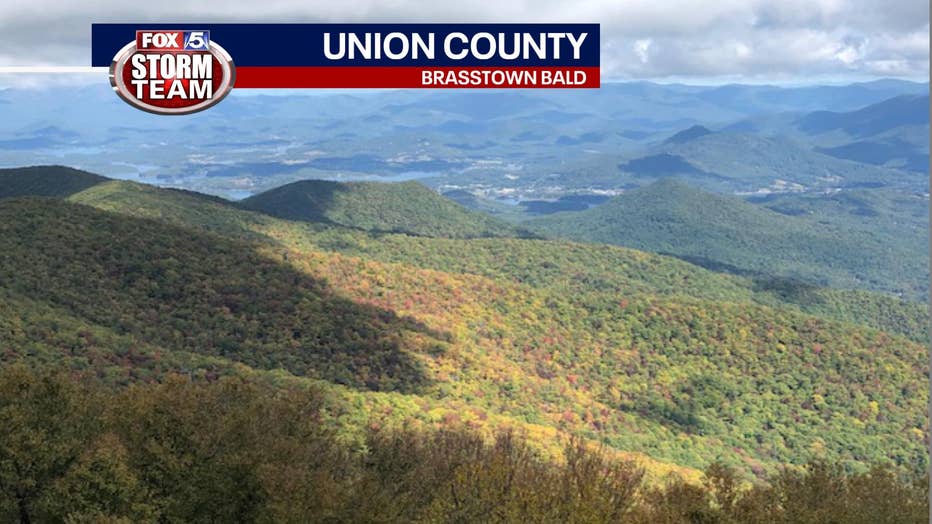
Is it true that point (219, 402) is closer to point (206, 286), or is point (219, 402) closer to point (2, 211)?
point (206, 286)

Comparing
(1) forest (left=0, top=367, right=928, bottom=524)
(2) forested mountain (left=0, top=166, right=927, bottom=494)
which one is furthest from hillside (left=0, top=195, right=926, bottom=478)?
(1) forest (left=0, top=367, right=928, bottom=524)

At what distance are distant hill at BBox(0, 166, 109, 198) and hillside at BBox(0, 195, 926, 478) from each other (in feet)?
226

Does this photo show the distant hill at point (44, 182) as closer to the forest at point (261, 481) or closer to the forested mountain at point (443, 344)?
the forested mountain at point (443, 344)

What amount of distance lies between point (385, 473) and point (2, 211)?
210ft

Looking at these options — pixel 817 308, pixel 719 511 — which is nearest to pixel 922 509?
pixel 719 511

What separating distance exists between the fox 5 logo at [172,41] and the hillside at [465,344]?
118ft

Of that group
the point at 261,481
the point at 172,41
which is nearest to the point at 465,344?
the point at 261,481

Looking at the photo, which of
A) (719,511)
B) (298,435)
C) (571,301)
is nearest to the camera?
(719,511)

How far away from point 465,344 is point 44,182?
104 meters

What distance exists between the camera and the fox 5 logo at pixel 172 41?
22.6 meters

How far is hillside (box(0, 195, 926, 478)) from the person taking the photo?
228ft

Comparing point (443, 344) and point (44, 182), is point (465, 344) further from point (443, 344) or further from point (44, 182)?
point (44, 182)

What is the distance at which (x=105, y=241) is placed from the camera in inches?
3295

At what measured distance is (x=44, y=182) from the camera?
155375 millimetres
